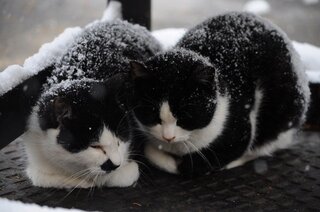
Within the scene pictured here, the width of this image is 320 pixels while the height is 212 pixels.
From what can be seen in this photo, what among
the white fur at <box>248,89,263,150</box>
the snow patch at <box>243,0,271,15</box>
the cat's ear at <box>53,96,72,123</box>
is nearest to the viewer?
the cat's ear at <box>53,96,72,123</box>

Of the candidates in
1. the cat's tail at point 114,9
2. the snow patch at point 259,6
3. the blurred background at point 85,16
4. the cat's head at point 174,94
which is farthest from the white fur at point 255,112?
the snow patch at point 259,6

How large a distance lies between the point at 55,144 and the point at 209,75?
0.69 meters

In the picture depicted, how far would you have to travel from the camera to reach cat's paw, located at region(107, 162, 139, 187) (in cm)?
218

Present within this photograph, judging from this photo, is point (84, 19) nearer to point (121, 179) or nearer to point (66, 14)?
point (66, 14)

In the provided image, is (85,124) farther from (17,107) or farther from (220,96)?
(220,96)

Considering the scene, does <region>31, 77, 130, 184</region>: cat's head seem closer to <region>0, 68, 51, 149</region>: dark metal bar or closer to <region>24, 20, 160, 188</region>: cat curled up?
<region>24, 20, 160, 188</region>: cat curled up

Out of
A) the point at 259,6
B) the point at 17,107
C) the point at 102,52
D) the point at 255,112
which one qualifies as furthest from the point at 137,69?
the point at 259,6

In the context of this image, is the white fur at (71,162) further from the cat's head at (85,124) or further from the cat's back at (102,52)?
the cat's back at (102,52)

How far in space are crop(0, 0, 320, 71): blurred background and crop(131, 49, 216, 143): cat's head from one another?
0.62m

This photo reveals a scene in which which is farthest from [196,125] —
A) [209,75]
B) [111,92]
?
[111,92]

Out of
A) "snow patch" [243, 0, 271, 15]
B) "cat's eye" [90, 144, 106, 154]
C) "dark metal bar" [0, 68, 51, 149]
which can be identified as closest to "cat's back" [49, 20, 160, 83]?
"dark metal bar" [0, 68, 51, 149]

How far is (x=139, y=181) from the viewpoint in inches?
89.3

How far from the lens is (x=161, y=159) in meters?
2.34

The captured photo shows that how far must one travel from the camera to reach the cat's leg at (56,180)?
7.01 ft
